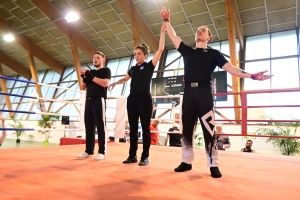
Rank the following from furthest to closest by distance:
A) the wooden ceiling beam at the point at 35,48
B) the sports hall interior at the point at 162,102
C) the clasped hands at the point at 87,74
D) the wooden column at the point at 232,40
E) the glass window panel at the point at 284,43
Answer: the wooden ceiling beam at the point at 35,48
the glass window panel at the point at 284,43
the wooden column at the point at 232,40
the clasped hands at the point at 87,74
the sports hall interior at the point at 162,102

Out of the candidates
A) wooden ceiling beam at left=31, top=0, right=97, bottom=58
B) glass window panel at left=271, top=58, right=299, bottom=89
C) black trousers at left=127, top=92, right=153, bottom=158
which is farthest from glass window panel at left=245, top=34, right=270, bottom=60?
black trousers at left=127, top=92, right=153, bottom=158

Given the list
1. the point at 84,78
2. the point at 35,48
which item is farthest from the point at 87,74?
the point at 35,48

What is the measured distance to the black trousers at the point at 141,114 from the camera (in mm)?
2072

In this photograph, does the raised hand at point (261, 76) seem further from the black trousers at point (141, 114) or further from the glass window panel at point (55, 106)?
the glass window panel at point (55, 106)

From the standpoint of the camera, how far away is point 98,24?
9.12m

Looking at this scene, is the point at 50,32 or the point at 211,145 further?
the point at 50,32

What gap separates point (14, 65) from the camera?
13.2 metres

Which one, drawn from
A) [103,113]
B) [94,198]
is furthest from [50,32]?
[94,198]

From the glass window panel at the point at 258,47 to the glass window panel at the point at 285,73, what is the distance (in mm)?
516

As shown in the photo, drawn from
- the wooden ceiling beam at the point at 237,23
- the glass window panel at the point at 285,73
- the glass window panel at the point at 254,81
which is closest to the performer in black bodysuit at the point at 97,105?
the wooden ceiling beam at the point at 237,23

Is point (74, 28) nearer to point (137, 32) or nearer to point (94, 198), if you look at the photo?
point (137, 32)

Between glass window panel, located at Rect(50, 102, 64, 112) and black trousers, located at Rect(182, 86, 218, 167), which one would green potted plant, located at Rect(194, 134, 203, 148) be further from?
glass window panel, located at Rect(50, 102, 64, 112)

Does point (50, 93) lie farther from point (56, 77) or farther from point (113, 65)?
point (113, 65)

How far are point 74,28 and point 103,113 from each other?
839cm
